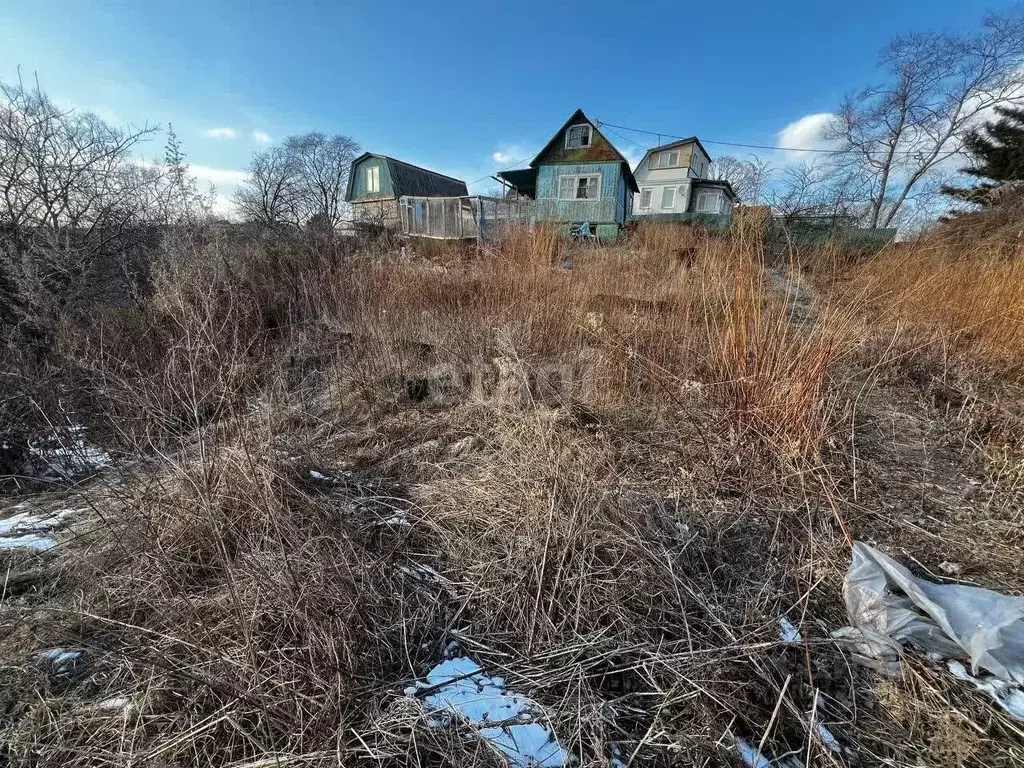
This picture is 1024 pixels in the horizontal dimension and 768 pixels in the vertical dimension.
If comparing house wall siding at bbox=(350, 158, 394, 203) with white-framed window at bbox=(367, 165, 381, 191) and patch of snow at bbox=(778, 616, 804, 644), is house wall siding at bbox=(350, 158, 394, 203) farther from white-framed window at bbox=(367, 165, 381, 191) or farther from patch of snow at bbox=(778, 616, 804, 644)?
patch of snow at bbox=(778, 616, 804, 644)

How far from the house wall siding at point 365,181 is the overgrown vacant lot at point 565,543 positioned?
18494 millimetres

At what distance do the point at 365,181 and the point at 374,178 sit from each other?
0.70m

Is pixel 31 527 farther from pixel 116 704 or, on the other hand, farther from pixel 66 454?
pixel 116 704

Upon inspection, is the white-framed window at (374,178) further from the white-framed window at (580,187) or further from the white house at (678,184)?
the white house at (678,184)

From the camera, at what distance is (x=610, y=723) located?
0.98 metres

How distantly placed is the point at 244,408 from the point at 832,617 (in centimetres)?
298

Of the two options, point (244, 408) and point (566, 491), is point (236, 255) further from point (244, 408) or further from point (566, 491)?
point (566, 491)

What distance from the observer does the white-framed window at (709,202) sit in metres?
20.9

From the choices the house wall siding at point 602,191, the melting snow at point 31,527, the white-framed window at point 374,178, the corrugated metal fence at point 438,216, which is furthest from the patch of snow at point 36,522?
the white-framed window at point 374,178

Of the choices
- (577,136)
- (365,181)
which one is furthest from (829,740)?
(365,181)

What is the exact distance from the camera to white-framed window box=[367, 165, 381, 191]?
19.2m

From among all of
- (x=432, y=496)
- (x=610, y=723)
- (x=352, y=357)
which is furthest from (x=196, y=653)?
(x=352, y=357)

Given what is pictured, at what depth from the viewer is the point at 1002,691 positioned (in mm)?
937

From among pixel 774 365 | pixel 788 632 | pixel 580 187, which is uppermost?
pixel 580 187
